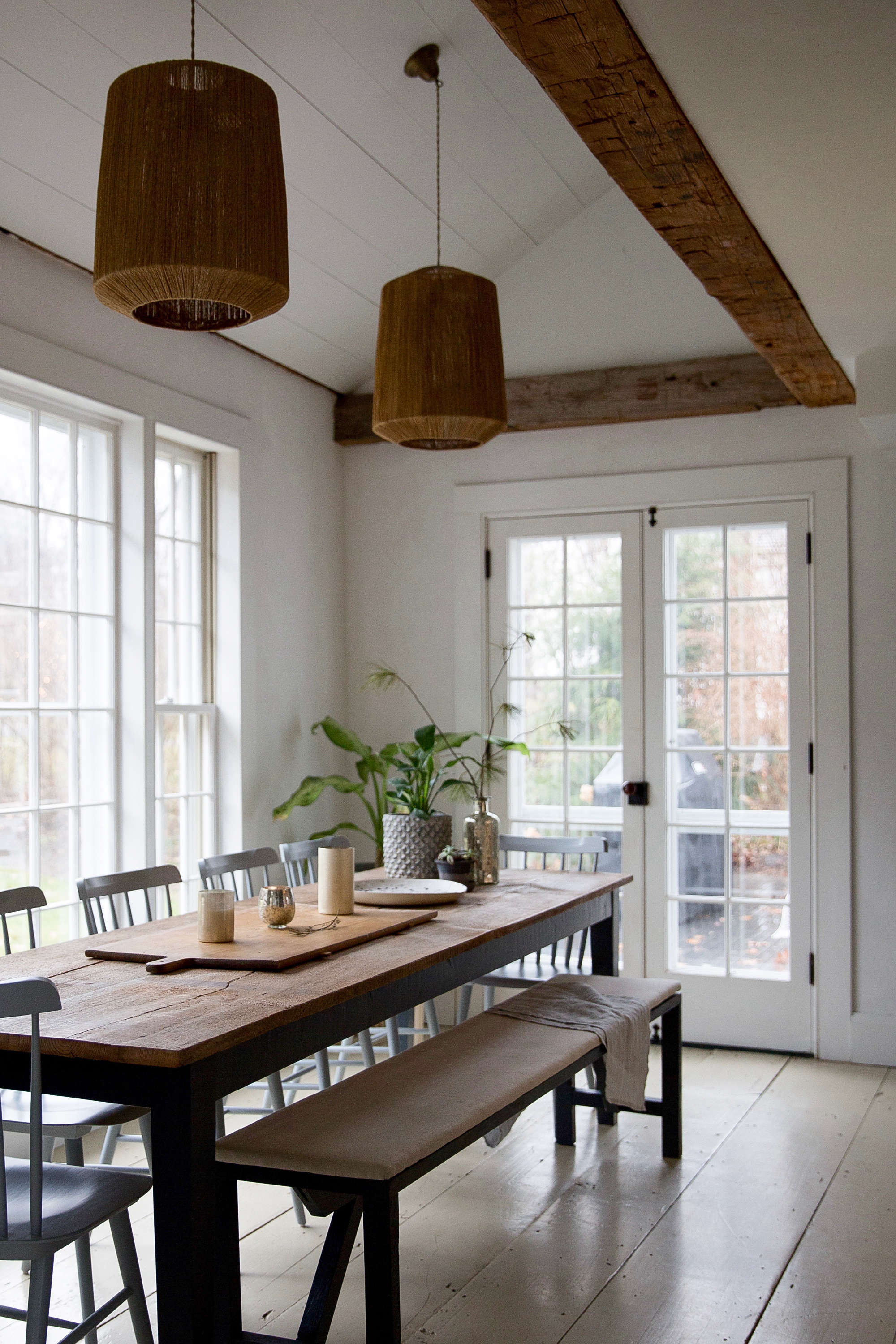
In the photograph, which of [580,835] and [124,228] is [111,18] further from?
[580,835]

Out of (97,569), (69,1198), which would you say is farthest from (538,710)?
(69,1198)

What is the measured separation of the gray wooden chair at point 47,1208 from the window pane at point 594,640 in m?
3.45

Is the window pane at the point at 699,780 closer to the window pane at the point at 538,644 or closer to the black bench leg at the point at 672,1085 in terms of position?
the window pane at the point at 538,644

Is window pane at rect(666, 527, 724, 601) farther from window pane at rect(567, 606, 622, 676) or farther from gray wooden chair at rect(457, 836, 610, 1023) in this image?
gray wooden chair at rect(457, 836, 610, 1023)

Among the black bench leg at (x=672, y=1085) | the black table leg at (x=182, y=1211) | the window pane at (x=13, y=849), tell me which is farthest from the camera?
the black bench leg at (x=672, y=1085)

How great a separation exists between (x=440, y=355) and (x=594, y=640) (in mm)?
2396

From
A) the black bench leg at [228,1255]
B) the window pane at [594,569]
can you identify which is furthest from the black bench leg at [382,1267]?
the window pane at [594,569]

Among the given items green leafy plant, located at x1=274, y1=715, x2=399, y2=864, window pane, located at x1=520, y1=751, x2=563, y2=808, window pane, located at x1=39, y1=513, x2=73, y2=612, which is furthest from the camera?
window pane, located at x1=520, y1=751, x2=563, y2=808

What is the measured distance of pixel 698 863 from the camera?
17.2 feet

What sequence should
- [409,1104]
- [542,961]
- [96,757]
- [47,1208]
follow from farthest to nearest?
[542,961], [96,757], [409,1104], [47,1208]

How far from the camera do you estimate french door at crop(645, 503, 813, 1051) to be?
16.7 ft

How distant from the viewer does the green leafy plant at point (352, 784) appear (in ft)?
16.5

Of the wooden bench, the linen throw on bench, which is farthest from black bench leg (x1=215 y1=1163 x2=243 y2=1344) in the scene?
the linen throw on bench

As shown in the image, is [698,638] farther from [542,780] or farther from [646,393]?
[646,393]
